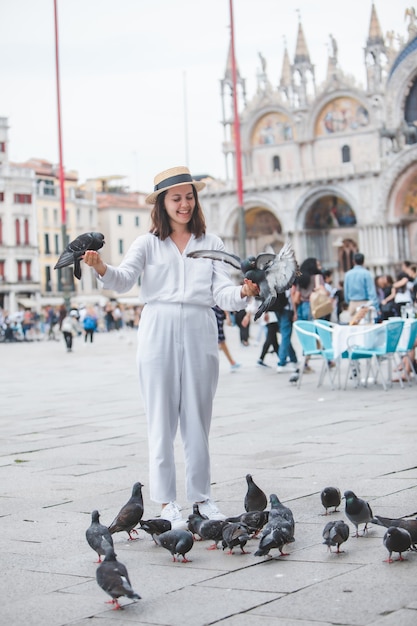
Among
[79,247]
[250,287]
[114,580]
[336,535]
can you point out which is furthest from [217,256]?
[114,580]

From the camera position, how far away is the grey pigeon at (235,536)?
406 centimetres

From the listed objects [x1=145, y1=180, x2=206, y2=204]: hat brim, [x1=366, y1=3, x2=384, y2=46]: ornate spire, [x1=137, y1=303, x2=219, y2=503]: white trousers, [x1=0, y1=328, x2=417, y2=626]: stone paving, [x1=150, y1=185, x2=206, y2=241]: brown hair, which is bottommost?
[x1=0, y1=328, x2=417, y2=626]: stone paving

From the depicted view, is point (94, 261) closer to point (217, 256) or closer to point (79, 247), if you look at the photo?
point (79, 247)

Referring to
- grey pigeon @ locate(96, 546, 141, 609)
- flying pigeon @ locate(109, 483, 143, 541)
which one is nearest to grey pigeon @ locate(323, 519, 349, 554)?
flying pigeon @ locate(109, 483, 143, 541)

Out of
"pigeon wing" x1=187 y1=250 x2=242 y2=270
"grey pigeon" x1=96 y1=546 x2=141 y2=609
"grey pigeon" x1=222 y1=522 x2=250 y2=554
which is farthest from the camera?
"pigeon wing" x1=187 y1=250 x2=242 y2=270

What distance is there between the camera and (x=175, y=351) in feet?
15.4

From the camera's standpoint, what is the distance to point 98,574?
3.48 meters

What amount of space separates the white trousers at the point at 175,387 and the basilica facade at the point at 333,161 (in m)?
36.2

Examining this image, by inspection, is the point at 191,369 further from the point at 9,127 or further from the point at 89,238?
the point at 9,127

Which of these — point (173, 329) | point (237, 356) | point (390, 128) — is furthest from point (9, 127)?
point (173, 329)

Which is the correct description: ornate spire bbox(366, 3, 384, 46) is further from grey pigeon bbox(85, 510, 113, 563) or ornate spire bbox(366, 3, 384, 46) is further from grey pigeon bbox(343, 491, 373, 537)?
grey pigeon bbox(85, 510, 113, 563)

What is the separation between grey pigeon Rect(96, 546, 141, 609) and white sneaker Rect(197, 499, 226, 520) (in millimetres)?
1186

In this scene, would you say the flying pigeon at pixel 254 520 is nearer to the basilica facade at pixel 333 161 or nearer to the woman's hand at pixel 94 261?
the woman's hand at pixel 94 261

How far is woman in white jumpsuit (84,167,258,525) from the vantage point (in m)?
4.69
